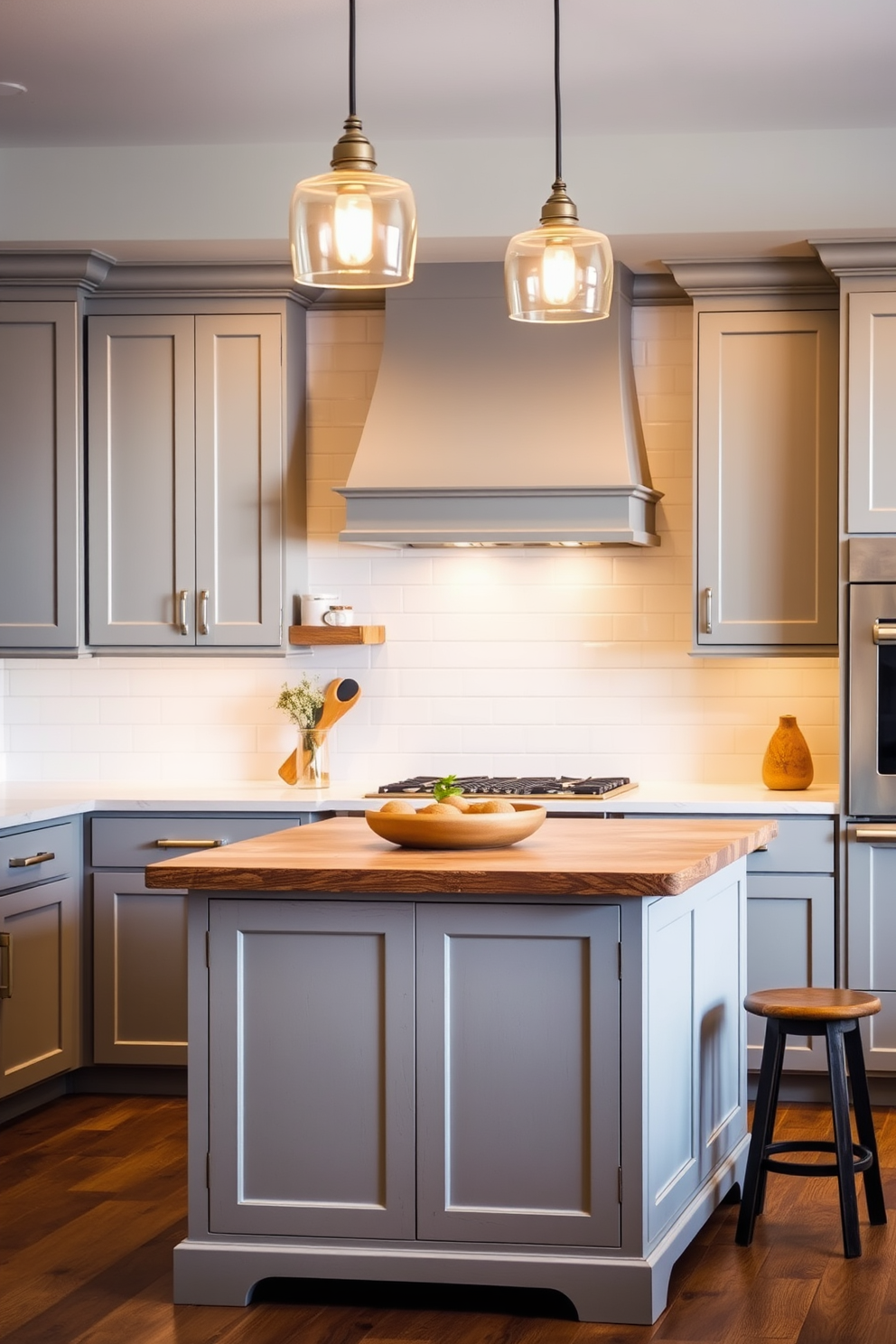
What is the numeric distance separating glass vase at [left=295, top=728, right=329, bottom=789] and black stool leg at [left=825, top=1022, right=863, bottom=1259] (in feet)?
7.30

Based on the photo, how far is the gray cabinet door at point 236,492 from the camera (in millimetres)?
5258

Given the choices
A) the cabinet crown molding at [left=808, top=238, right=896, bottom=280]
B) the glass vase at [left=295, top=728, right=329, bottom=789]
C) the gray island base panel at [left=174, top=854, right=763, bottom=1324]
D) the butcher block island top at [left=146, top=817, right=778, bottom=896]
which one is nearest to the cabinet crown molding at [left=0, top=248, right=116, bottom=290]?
the glass vase at [left=295, top=728, right=329, bottom=789]

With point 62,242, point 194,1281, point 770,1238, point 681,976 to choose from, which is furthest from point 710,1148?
point 62,242

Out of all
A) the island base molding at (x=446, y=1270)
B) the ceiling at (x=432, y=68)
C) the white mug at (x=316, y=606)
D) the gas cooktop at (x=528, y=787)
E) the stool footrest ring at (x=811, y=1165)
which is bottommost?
the island base molding at (x=446, y=1270)

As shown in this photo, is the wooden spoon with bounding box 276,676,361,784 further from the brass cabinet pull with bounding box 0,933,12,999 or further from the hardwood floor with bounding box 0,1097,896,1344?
the hardwood floor with bounding box 0,1097,896,1344

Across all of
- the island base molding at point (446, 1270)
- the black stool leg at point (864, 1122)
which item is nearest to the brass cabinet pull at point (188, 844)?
the island base molding at point (446, 1270)

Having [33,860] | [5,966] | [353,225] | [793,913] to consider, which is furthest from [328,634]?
[353,225]

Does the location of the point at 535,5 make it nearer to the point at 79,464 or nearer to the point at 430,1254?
the point at 79,464

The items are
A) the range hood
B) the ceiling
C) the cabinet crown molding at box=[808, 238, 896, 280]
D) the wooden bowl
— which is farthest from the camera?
the range hood

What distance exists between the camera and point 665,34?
13.3 ft

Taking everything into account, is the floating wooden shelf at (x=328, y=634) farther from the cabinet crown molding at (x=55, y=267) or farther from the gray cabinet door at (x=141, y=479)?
the cabinet crown molding at (x=55, y=267)

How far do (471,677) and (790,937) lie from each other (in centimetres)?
140

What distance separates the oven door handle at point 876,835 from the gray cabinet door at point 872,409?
2.87ft

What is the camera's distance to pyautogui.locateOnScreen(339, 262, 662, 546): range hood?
16.5 feet
